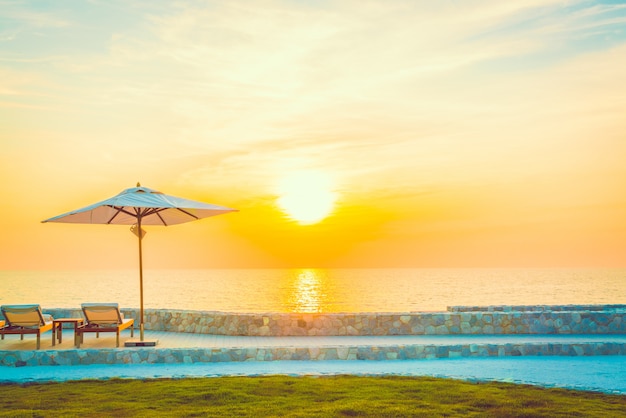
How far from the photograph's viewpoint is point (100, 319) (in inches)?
514

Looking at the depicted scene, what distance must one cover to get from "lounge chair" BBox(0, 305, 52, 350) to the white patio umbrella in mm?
1861

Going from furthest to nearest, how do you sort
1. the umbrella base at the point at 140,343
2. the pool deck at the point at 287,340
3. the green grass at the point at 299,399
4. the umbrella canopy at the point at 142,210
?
the pool deck at the point at 287,340 < the umbrella base at the point at 140,343 < the umbrella canopy at the point at 142,210 < the green grass at the point at 299,399

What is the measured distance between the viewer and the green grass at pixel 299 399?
812cm

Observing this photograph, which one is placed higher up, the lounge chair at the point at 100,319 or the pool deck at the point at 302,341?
the lounge chair at the point at 100,319

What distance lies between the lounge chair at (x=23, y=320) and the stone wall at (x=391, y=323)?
3496 millimetres

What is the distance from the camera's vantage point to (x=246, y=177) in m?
38.3

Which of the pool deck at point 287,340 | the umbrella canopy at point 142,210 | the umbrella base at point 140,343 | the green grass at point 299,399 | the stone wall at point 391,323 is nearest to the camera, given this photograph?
the green grass at point 299,399

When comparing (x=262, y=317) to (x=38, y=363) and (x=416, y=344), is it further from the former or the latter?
(x=38, y=363)

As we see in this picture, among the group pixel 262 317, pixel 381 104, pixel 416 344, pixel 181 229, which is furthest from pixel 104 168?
pixel 181 229

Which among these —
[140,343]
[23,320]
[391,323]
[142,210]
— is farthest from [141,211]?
[391,323]

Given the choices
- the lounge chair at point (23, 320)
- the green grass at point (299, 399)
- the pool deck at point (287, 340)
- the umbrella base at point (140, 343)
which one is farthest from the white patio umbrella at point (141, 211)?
the green grass at point (299, 399)

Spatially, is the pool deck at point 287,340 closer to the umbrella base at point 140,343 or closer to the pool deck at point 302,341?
the pool deck at point 302,341

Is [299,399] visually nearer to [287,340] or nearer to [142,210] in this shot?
[287,340]

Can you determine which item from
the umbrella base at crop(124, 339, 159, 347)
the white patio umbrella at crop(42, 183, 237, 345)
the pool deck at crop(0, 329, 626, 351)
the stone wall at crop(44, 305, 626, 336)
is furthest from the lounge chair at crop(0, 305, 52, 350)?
the stone wall at crop(44, 305, 626, 336)
